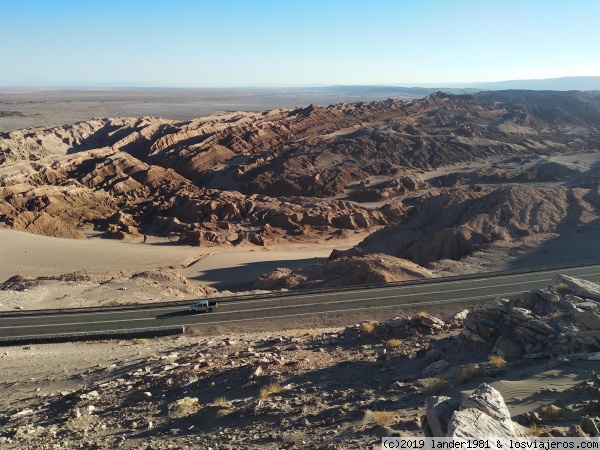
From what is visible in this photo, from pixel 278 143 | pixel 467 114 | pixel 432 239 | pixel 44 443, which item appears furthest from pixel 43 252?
pixel 467 114

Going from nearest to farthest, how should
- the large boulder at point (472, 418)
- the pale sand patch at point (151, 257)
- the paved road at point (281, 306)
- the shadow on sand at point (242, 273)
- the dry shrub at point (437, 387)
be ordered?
the large boulder at point (472, 418)
the dry shrub at point (437, 387)
the paved road at point (281, 306)
the shadow on sand at point (242, 273)
the pale sand patch at point (151, 257)

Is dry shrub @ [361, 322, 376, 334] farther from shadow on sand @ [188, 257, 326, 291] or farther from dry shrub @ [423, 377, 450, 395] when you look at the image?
shadow on sand @ [188, 257, 326, 291]

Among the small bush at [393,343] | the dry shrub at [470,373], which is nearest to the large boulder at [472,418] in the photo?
the dry shrub at [470,373]

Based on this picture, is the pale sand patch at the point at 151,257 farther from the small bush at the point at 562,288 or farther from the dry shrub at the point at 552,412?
the dry shrub at the point at 552,412

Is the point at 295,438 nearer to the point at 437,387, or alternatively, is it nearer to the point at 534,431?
the point at 437,387

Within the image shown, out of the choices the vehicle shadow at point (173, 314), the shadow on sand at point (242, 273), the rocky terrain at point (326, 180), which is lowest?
the shadow on sand at point (242, 273)

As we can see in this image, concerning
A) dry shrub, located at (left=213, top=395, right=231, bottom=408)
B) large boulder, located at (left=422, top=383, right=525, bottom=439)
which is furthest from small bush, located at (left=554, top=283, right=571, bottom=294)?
dry shrub, located at (left=213, top=395, right=231, bottom=408)
